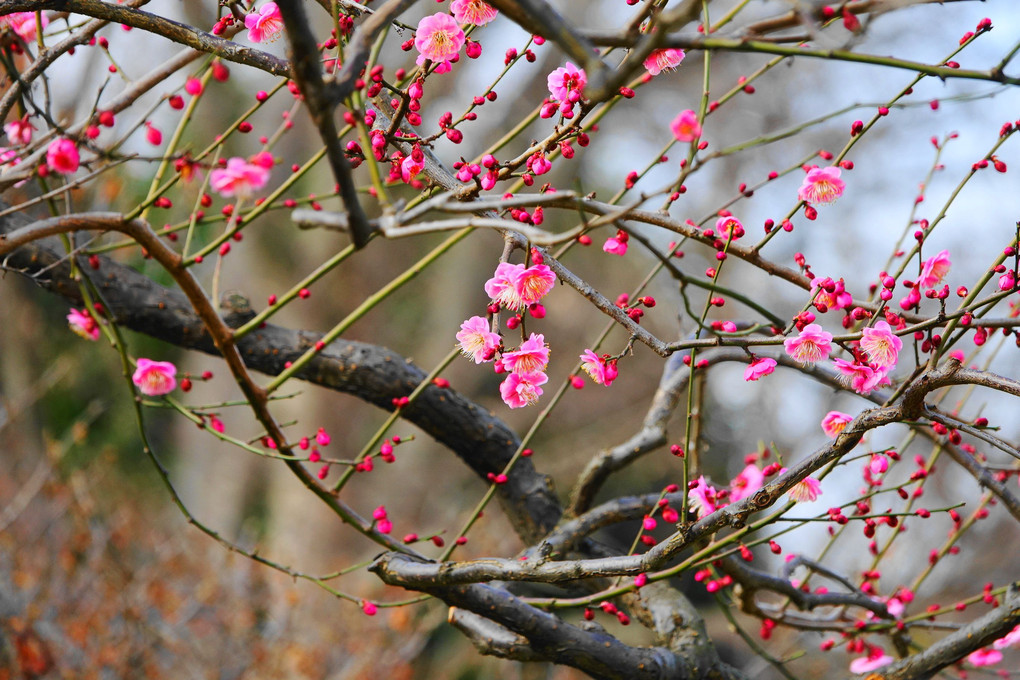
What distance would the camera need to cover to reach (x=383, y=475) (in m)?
7.99

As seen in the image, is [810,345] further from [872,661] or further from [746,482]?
[872,661]

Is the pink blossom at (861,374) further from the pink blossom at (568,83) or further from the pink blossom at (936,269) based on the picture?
the pink blossom at (568,83)

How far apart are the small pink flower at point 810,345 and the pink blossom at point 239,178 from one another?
0.95 meters

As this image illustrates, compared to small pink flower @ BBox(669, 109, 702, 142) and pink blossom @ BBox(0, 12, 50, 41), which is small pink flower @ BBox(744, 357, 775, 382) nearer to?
small pink flower @ BBox(669, 109, 702, 142)

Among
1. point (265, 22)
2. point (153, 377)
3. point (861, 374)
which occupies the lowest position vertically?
Result: point (861, 374)

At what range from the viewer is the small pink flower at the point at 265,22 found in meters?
1.71

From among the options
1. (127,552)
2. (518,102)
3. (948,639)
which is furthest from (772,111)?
(948,639)

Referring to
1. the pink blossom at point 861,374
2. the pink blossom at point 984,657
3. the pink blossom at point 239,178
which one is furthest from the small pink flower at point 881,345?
the pink blossom at point 984,657

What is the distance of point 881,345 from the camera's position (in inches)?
57.1

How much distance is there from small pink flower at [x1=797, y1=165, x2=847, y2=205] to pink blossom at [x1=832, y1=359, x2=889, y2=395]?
37 cm

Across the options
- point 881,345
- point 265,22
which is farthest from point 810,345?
point 265,22

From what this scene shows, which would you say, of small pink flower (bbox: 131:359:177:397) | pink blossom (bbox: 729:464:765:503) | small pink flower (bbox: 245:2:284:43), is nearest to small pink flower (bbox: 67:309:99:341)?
small pink flower (bbox: 131:359:177:397)

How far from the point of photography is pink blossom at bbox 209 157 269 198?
3.83 feet

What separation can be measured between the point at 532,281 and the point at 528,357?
0.19m
